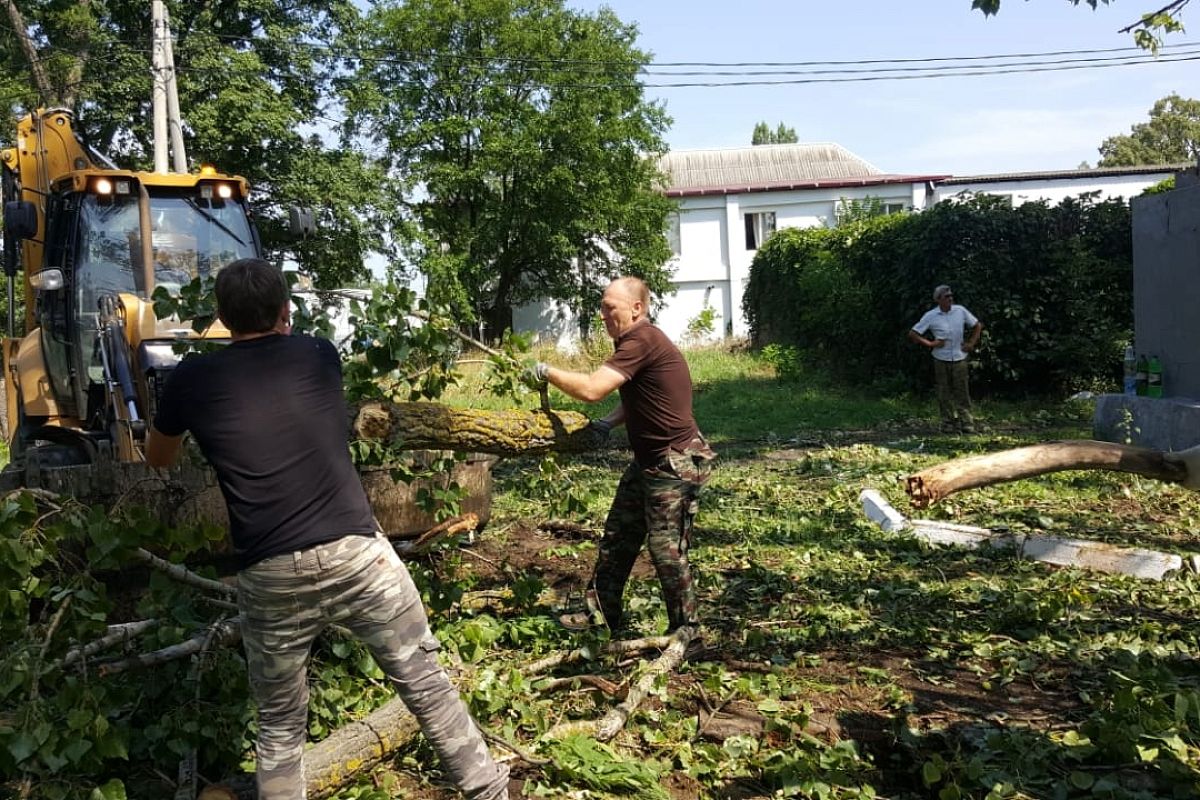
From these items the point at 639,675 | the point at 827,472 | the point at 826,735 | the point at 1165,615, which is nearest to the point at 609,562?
the point at 639,675

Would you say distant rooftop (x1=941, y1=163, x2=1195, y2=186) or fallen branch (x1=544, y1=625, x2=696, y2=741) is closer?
fallen branch (x1=544, y1=625, x2=696, y2=741)

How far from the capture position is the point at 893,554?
7.12 m

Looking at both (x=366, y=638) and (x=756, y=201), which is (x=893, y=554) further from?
(x=756, y=201)

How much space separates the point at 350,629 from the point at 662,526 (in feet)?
6.79

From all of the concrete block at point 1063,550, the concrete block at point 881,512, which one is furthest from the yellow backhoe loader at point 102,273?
the concrete block at point 1063,550

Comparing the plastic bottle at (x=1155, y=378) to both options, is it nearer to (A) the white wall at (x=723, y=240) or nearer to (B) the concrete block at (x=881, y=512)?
(B) the concrete block at (x=881, y=512)

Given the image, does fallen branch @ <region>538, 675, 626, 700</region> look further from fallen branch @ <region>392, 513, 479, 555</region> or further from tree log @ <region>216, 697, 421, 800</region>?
fallen branch @ <region>392, 513, 479, 555</region>

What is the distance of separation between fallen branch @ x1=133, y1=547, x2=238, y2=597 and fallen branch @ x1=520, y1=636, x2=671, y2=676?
1.39 meters

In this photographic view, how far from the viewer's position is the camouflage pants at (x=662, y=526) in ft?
16.5

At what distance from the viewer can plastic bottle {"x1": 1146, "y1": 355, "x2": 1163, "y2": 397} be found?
1082 cm

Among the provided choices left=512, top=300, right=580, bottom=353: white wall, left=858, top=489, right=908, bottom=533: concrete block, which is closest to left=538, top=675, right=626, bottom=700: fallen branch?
left=858, top=489, right=908, bottom=533: concrete block

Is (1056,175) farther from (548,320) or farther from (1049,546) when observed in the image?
(1049,546)

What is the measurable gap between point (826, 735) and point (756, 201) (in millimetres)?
34096

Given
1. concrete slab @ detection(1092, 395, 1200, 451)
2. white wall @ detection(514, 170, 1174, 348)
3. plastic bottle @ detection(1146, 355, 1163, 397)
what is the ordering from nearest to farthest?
concrete slab @ detection(1092, 395, 1200, 451)
plastic bottle @ detection(1146, 355, 1163, 397)
white wall @ detection(514, 170, 1174, 348)
